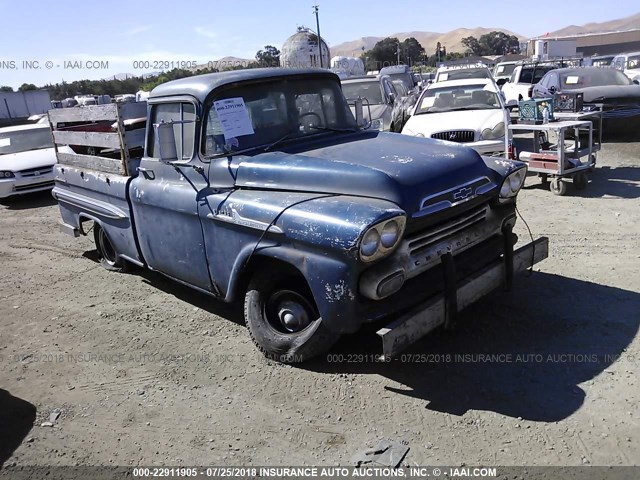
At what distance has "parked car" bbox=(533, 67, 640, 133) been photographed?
11570 mm

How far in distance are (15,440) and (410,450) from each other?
8.43ft

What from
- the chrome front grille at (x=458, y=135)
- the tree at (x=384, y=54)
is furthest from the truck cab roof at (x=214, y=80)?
the tree at (x=384, y=54)

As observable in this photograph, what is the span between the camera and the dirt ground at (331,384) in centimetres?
324

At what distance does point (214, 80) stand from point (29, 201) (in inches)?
369

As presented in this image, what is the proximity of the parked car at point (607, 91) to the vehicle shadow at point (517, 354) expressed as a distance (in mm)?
7705

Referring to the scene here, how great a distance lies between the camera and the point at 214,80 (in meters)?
4.50

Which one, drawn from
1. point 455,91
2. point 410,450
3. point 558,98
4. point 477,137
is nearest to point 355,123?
point 410,450

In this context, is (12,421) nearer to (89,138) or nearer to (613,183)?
(89,138)

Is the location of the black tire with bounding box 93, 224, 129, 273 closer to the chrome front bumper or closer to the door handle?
the door handle

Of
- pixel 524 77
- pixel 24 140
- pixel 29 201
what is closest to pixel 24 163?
pixel 29 201

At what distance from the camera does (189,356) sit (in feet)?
14.7

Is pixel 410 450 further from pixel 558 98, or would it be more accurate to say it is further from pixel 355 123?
pixel 558 98

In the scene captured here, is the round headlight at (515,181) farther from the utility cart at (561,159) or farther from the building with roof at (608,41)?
the building with roof at (608,41)

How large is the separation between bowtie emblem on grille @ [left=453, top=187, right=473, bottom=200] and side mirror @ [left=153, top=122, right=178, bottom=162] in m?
2.26
